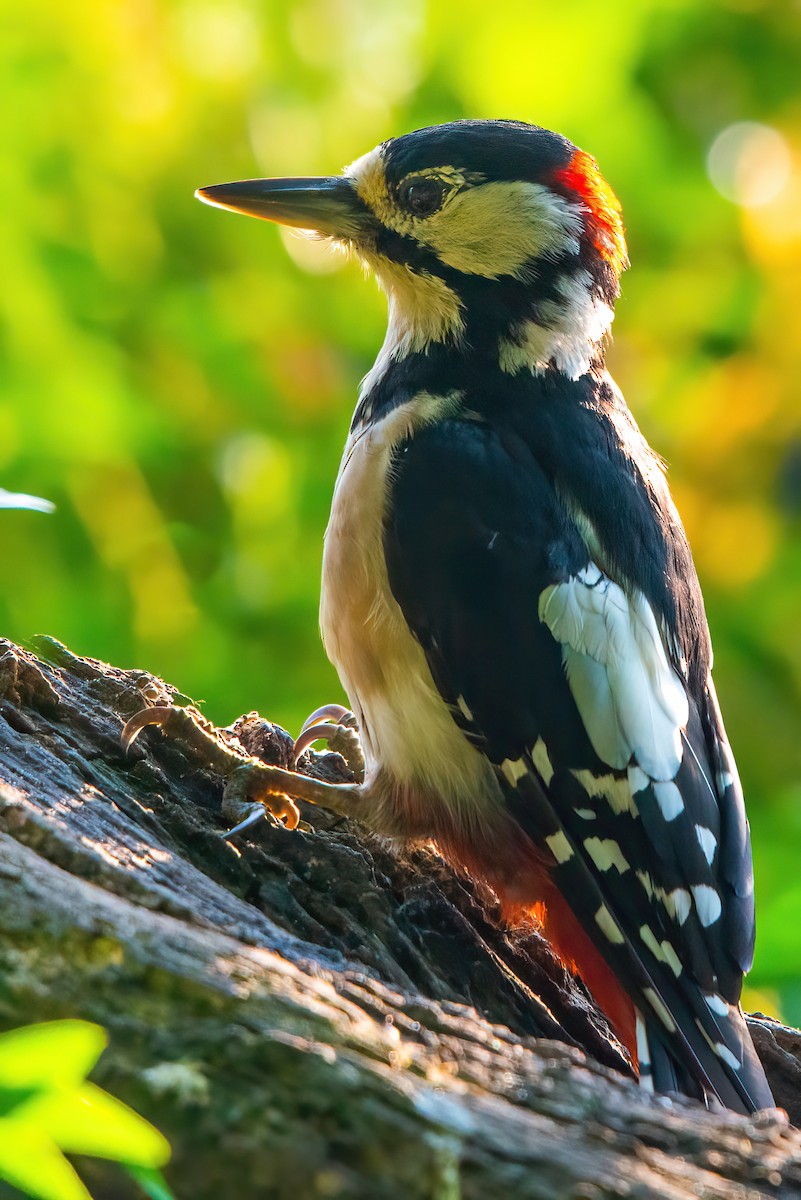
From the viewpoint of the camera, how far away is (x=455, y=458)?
195 centimetres

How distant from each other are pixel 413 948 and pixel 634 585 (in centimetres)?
65

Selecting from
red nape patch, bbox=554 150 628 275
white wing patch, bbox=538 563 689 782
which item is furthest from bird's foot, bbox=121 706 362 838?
red nape patch, bbox=554 150 628 275

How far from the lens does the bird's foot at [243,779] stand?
Answer: 182 cm

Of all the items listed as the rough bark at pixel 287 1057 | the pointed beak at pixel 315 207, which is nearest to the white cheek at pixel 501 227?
the pointed beak at pixel 315 207

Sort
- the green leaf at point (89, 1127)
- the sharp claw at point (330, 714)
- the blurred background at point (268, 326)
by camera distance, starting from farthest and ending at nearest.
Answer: the blurred background at point (268, 326) < the sharp claw at point (330, 714) < the green leaf at point (89, 1127)

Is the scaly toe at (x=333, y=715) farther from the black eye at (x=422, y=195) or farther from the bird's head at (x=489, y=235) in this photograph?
the black eye at (x=422, y=195)

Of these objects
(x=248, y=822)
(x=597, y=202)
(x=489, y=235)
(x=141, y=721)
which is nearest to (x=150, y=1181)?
(x=248, y=822)

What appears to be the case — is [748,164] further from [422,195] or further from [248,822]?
[248,822]

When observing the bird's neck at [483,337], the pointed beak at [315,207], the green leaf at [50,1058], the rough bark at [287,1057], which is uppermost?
the pointed beak at [315,207]

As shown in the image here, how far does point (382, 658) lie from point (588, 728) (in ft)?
1.06

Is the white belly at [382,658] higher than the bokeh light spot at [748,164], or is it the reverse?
the bokeh light spot at [748,164]

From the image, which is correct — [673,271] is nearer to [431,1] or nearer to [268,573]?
[431,1]

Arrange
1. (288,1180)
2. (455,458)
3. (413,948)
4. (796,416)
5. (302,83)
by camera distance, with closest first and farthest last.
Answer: (288,1180)
(413,948)
(455,458)
(302,83)
(796,416)

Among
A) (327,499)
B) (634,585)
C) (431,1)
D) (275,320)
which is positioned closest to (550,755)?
(634,585)
